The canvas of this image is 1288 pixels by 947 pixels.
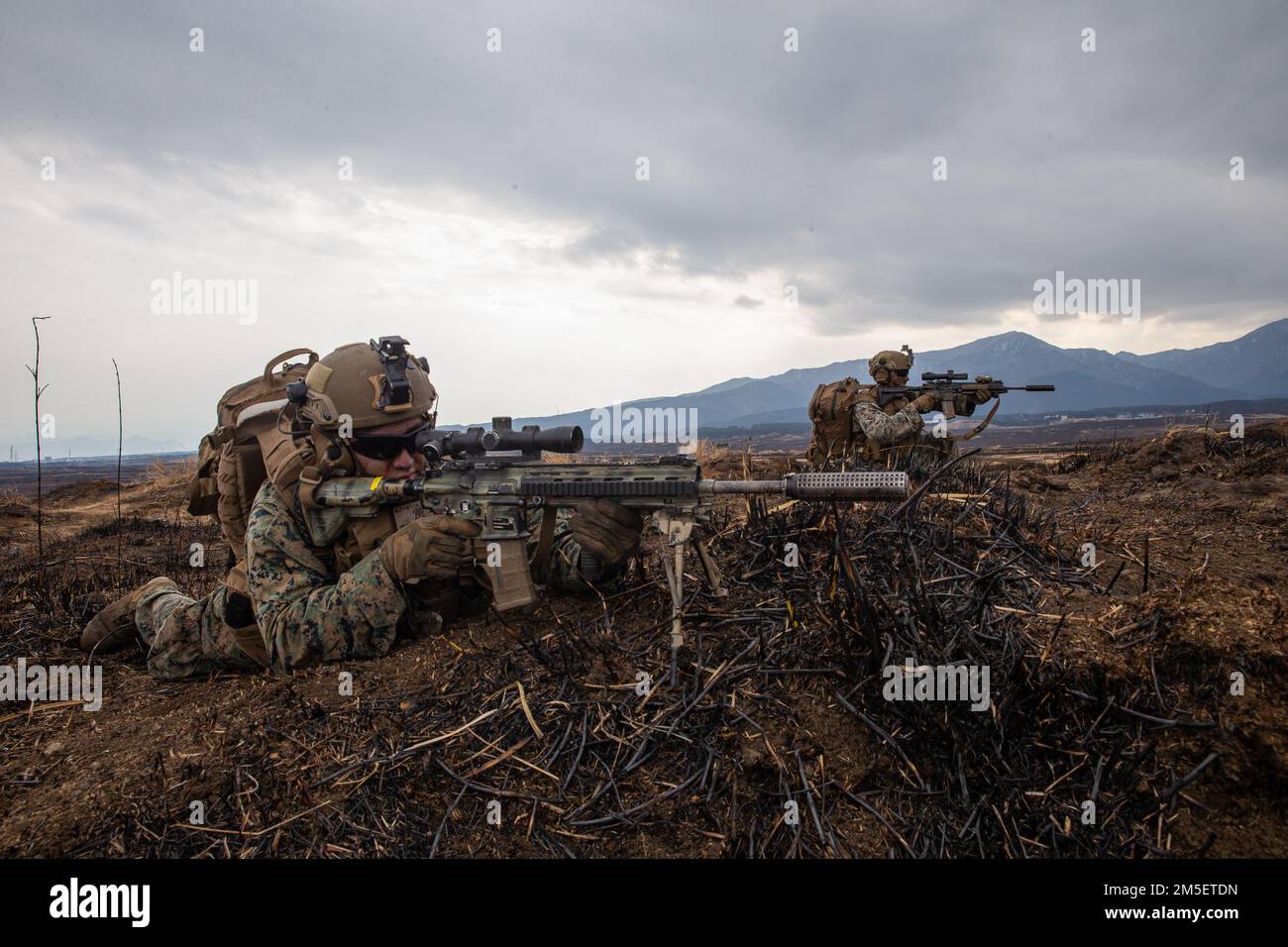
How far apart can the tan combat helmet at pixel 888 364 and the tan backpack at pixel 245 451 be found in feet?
24.8

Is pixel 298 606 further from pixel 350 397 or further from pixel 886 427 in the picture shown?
pixel 886 427

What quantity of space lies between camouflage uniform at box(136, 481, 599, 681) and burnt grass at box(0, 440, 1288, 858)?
0.81ft

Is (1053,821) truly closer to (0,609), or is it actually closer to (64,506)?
(0,609)

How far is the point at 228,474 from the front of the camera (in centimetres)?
534

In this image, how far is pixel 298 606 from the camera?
14.7 feet

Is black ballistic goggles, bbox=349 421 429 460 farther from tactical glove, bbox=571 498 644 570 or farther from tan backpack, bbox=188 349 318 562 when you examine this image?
tactical glove, bbox=571 498 644 570

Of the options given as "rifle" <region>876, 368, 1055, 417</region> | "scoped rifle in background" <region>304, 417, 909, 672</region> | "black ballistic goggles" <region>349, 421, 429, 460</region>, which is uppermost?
"rifle" <region>876, 368, 1055, 417</region>

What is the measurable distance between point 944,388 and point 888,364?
0.88 metres

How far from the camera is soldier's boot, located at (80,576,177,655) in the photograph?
5.50 meters

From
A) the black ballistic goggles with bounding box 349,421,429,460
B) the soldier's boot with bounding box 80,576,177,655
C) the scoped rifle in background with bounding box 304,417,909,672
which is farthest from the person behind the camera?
the soldier's boot with bounding box 80,576,177,655

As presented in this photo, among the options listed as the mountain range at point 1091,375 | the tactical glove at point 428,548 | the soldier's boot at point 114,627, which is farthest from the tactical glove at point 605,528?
the mountain range at point 1091,375

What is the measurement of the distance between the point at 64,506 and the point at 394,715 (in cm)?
1756

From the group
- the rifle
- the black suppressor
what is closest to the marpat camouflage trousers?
the black suppressor

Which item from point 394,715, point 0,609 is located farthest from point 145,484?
point 394,715
